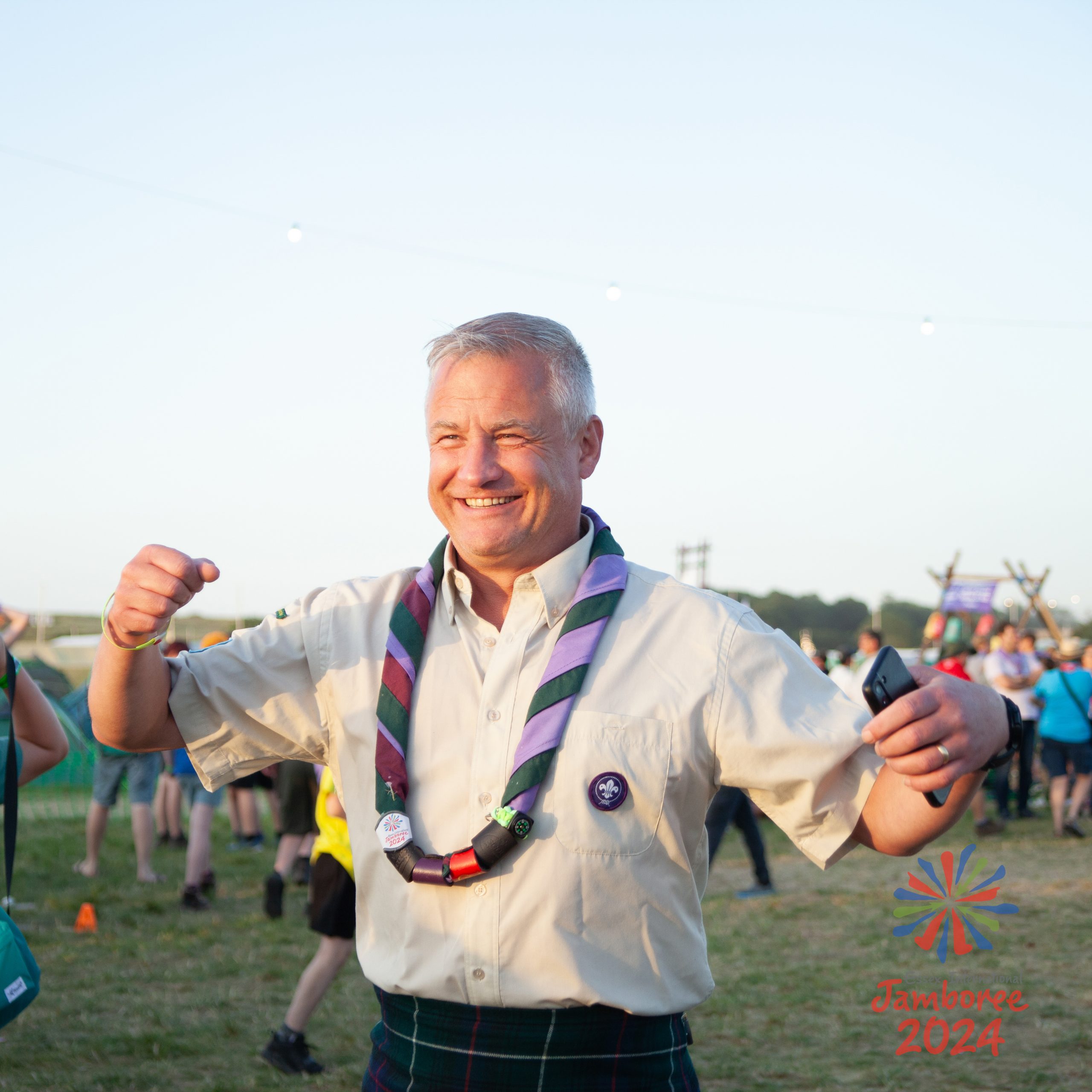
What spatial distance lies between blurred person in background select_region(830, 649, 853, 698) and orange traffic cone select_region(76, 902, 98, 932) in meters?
6.41

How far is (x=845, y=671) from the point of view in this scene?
12.1 metres

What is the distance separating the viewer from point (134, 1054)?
523 cm

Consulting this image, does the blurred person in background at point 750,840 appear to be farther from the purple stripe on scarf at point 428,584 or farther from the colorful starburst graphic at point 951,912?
the purple stripe on scarf at point 428,584

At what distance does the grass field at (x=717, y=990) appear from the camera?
503cm

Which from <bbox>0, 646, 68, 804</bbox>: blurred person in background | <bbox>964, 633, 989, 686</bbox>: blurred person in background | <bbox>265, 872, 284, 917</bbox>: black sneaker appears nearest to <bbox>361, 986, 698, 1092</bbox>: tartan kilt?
<bbox>0, 646, 68, 804</bbox>: blurred person in background

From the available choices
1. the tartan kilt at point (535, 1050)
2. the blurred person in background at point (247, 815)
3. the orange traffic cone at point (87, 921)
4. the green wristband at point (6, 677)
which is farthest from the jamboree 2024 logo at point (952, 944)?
the blurred person in background at point (247, 815)

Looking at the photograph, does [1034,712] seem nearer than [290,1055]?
No

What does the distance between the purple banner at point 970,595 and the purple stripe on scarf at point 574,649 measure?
2640 centimetres

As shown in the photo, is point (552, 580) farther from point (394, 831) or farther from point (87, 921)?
A: point (87, 921)

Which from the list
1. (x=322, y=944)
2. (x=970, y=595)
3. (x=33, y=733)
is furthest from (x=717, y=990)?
(x=970, y=595)

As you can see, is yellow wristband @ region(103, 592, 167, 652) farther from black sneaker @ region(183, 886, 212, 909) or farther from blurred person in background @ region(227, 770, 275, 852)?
A: blurred person in background @ region(227, 770, 275, 852)

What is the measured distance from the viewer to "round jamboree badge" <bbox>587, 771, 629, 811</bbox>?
6.34ft

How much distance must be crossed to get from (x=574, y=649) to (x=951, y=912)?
22.3ft

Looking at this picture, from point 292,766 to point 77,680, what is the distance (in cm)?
1191
